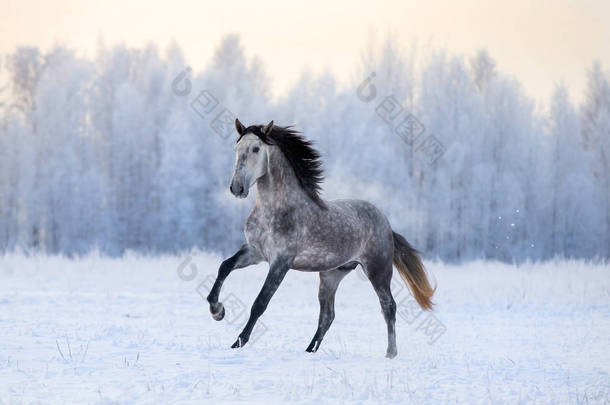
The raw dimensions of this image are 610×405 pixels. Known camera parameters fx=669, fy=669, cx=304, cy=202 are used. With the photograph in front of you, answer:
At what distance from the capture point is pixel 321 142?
111 feet

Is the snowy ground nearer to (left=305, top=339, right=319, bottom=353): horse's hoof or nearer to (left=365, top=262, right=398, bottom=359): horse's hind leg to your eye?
(left=305, top=339, right=319, bottom=353): horse's hoof

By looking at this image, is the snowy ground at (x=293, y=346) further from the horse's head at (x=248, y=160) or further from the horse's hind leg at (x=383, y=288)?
the horse's head at (x=248, y=160)

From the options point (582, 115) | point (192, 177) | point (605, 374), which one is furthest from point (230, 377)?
point (582, 115)

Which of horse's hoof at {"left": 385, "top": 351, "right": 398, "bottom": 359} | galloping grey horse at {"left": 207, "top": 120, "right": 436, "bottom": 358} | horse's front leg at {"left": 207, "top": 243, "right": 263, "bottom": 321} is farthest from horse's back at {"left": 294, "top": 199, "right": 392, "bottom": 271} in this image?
horse's hoof at {"left": 385, "top": 351, "right": 398, "bottom": 359}

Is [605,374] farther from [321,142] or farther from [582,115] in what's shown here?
[582,115]

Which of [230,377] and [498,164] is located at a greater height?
[498,164]

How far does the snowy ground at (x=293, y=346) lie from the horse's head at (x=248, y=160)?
1577mm

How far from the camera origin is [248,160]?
6.32 metres

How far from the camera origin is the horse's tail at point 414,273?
323 inches

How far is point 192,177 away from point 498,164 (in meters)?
16.5

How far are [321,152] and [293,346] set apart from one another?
2490 centimetres

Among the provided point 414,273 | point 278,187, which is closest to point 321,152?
point 414,273

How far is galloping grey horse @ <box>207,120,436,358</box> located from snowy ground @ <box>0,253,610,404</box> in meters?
0.72

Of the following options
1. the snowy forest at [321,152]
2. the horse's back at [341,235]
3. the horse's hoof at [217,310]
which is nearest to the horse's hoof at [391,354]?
the horse's back at [341,235]
